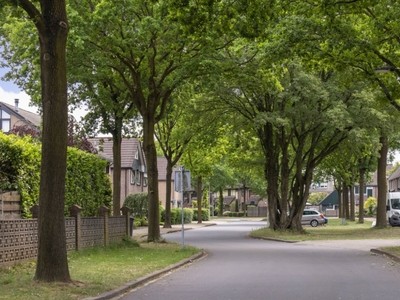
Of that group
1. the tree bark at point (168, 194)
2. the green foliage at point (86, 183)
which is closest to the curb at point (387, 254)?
the green foliage at point (86, 183)

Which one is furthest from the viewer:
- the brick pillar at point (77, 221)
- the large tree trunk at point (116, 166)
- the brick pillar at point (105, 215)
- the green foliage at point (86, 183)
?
the large tree trunk at point (116, 166)

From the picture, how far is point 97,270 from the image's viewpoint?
14.6 m

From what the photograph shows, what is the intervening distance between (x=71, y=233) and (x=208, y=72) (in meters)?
7.57

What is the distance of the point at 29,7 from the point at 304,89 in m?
21.9

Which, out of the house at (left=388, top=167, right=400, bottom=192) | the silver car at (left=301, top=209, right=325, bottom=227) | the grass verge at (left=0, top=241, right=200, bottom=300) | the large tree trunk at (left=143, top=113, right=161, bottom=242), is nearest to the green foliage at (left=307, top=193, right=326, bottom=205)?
the house at (left=388, top=167, right=400, bottom=192)

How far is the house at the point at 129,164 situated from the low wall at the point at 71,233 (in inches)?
1451

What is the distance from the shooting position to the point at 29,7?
11.5m

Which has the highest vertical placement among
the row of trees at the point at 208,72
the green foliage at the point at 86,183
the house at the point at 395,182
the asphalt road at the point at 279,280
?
the row of trees at the point at 208,72

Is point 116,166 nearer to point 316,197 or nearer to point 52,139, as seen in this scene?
point 52,139

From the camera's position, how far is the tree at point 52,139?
447 inches

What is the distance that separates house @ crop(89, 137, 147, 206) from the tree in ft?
163

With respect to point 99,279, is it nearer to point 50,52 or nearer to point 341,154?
point 50,52

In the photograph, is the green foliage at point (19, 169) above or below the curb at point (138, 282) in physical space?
above

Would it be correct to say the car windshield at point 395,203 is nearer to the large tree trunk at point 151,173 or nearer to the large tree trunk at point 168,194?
the large tree trunk at point 168,194
